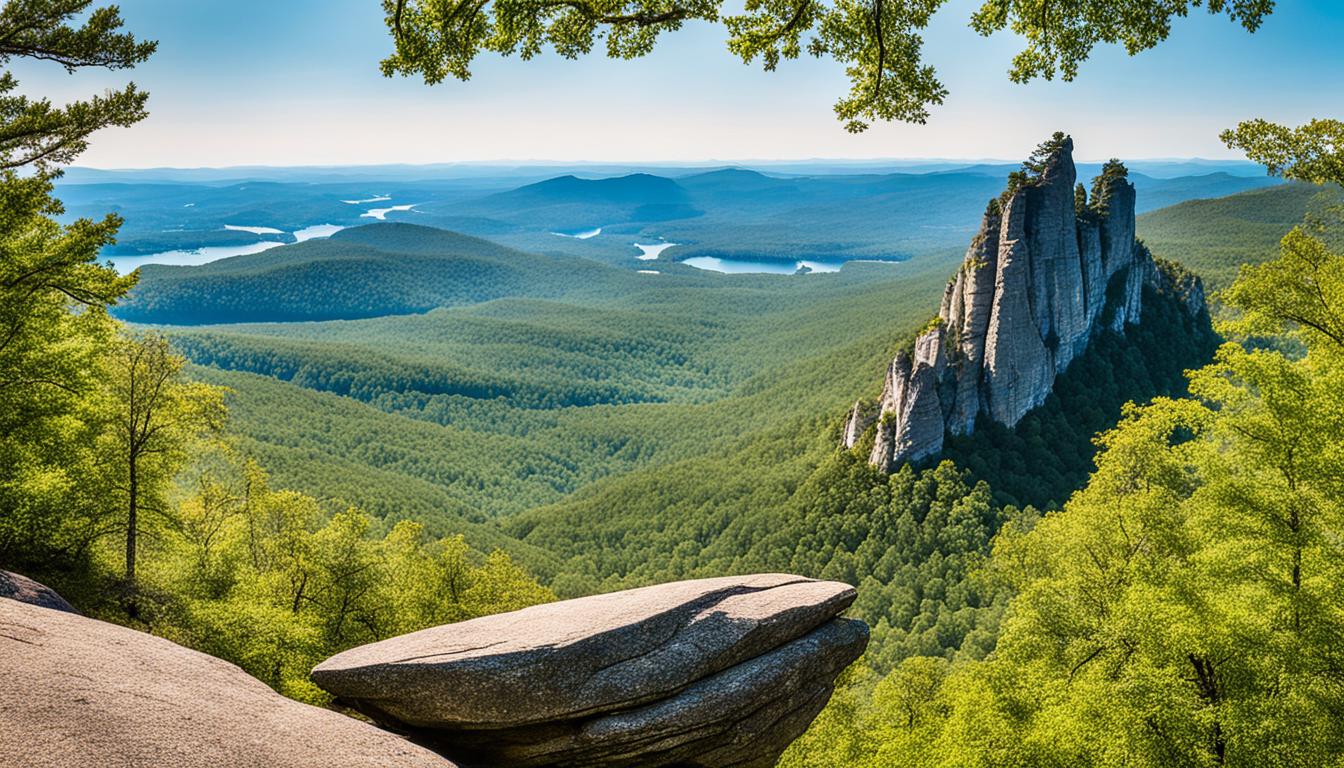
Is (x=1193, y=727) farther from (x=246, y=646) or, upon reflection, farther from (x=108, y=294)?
(x=108, y=294)

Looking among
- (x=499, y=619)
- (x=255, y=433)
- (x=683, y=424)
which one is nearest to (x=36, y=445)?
(x=499, y=619)

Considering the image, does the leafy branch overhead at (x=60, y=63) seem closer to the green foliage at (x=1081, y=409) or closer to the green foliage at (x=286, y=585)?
the green foliage at (x=286, y=585)

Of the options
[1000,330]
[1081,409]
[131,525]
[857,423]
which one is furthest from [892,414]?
[131,525]

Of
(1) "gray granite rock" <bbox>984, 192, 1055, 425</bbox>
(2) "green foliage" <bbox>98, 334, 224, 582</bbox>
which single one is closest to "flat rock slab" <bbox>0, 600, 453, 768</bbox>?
(2) "green foliage" <bbox>98, 334, 224, 582</bbox>

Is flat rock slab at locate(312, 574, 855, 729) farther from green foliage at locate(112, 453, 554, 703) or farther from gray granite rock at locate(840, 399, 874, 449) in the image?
gray granite rock at locate(840, 399, 874, 449)

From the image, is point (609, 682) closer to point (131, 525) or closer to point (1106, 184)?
point (131, 525)

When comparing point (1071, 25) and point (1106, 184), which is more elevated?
point (1106, 184)
